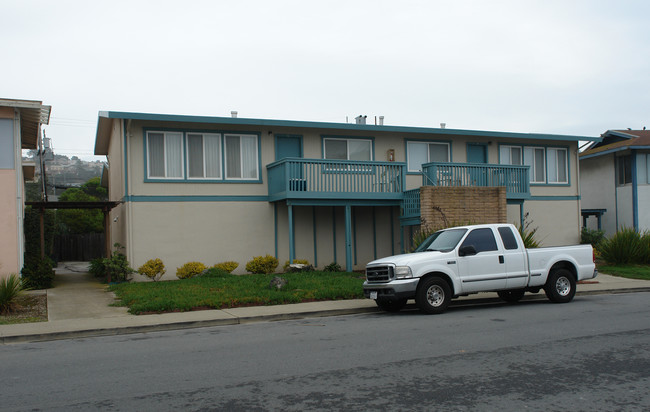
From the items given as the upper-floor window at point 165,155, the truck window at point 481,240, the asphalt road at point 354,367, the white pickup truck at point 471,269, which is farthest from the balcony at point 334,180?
the asphalt road at point 354,367

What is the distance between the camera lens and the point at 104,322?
39.5ft

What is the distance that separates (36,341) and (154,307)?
295cm

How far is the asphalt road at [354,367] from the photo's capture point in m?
6.23

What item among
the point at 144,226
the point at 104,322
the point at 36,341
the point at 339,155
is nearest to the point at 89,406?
the point at 36,341

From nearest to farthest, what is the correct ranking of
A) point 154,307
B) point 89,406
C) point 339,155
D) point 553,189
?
point 89,406, point 154,307, point 339,155, point 553,189

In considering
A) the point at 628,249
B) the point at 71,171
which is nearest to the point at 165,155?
the point at 628,249

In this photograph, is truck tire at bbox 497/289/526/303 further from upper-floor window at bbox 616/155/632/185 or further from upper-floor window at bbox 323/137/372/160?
Answer: upper-floor window at bbox 616/155/632/185

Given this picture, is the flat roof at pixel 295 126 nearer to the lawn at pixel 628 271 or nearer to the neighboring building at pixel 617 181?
the neighboring building at pixel 617 181

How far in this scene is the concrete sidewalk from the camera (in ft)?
36.9

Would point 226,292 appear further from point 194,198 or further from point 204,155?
point 204,155

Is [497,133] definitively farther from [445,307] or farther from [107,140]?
[107,140]

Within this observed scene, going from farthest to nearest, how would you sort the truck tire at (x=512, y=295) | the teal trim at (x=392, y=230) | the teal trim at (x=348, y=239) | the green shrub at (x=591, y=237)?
the green shrub at (x=591, y=237) → the teal trim at (x=392, y=230) → the teal trim at (x=348, y=239) → the truck tire at (x=512, y=295)

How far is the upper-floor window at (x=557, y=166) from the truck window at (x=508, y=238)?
14.4 m

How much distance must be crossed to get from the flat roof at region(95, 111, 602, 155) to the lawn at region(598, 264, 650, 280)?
6.24 metres
